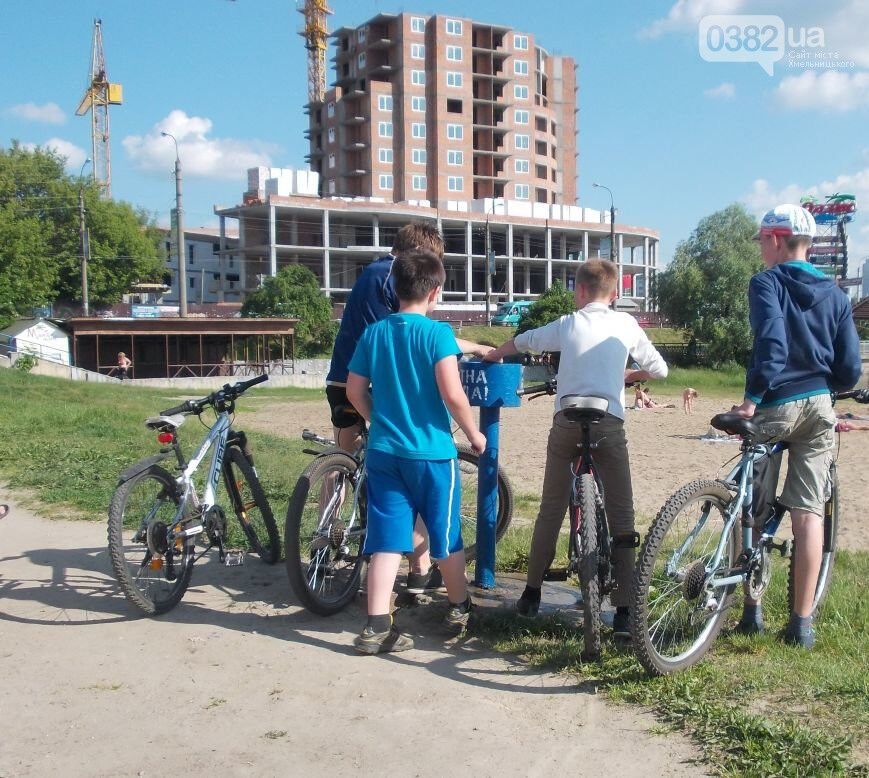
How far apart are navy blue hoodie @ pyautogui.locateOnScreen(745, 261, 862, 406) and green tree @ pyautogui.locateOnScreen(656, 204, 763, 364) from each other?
49.7 meters

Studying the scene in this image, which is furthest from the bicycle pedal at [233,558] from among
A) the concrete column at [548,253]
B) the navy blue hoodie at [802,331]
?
the concrete column at [548,253]

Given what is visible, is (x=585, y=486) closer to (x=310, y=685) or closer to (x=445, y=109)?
(x=310, y=685)

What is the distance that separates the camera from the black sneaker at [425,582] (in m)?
4.57

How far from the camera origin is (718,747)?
298 centimetres

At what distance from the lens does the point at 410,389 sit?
4137 millimetres

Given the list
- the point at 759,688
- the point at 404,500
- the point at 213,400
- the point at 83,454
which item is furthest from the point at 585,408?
the point at 83,454

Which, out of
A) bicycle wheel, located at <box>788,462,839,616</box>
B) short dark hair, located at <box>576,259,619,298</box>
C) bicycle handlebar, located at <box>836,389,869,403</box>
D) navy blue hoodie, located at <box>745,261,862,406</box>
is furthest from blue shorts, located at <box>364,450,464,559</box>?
bicycle handlebar, located at <box>836,389,869,403</box>

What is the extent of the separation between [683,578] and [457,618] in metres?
1.11

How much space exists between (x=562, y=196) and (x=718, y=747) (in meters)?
114

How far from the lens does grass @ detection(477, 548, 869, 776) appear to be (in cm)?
289

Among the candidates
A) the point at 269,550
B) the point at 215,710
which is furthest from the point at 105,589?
the point at 215,710

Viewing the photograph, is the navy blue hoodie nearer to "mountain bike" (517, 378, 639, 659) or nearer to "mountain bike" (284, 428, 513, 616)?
"mountain bike" (517, 378, 639, 659)

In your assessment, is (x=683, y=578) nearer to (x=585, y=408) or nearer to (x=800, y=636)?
(x=800, y=636)

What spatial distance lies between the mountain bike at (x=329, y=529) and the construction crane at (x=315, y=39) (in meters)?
111
